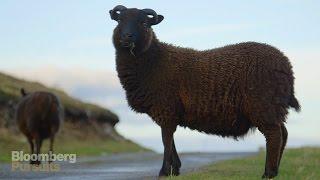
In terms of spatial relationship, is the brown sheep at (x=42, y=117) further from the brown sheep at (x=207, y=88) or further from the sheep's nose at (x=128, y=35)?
the sheep's nose at (x=128, y=35)

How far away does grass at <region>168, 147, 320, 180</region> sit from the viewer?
49.8 ft

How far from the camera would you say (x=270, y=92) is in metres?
14.8

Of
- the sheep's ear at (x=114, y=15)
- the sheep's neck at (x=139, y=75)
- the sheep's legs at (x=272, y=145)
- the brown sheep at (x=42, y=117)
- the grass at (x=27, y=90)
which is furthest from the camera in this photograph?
the grass at (x=27, y=90)

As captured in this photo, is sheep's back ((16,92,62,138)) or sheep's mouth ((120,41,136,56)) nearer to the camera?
sheep's mouth ((120,41,136,56))

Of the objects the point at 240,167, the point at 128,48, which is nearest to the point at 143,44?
the point at 128,48

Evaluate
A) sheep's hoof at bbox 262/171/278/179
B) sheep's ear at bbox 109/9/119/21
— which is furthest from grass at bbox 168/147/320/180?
sheep's ear at bbox 109/9/119/21

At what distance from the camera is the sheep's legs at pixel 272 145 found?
14.9 meters

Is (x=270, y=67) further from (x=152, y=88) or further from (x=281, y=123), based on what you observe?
(x=152, y=88)

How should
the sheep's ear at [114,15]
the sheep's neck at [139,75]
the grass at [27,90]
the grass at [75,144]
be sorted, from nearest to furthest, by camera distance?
the sheep's neck at [139,75] < the sheep's ear at [114,15] < the grass at [75,144] < the grass at [27,90]

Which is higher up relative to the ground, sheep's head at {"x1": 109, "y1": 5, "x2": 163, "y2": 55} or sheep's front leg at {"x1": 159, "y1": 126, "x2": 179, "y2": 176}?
sheep's head at {"x1": 109, "y1": 5, "x2": 163, "y2": 55}

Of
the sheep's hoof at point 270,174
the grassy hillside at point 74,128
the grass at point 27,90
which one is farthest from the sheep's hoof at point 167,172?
the grass at point 27,90

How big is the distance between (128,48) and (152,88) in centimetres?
108

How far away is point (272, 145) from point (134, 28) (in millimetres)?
3882

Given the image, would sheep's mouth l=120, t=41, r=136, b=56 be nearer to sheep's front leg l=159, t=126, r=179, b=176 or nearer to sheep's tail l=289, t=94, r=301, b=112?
sheep's front leg l=159, t=126, r=179, b=176
